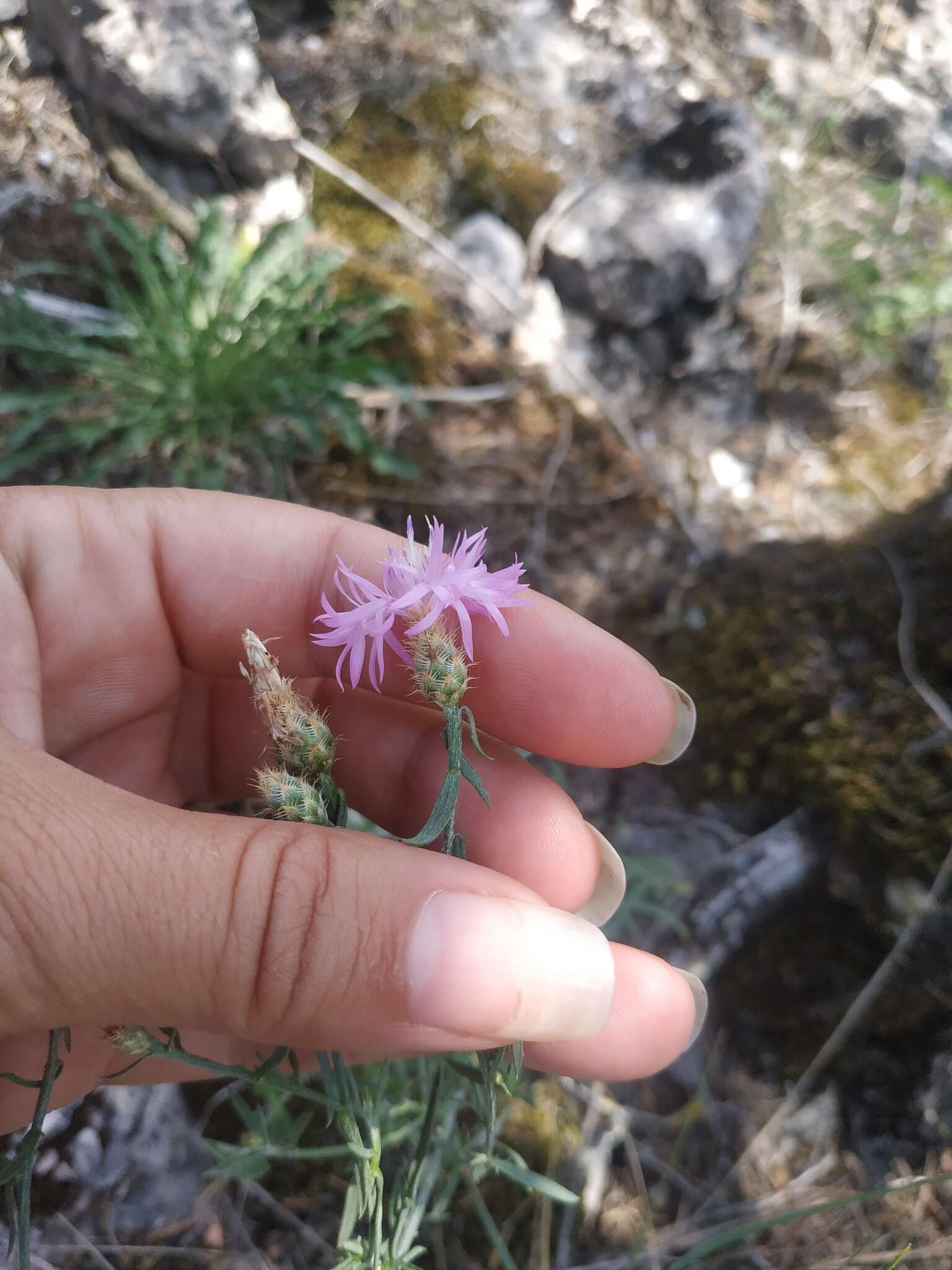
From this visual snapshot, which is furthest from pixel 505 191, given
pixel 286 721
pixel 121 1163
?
pixel 121 1163

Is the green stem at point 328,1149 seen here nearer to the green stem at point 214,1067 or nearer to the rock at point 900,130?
the green stem at point 214,1067

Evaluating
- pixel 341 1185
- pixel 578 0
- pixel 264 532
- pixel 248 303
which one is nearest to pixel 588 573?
pixel 264 532

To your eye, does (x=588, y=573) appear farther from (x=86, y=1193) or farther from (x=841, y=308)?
(x=86, y=1193)

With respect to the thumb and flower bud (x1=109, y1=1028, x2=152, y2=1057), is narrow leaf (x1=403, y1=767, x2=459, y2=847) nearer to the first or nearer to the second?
the thumb

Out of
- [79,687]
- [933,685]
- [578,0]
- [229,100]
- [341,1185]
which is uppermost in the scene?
[578,0]

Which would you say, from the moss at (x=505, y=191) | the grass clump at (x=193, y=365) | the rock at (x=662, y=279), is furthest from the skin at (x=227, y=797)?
the moss at (x=505, y=191)

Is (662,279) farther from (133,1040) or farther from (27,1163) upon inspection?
(27,1163)
